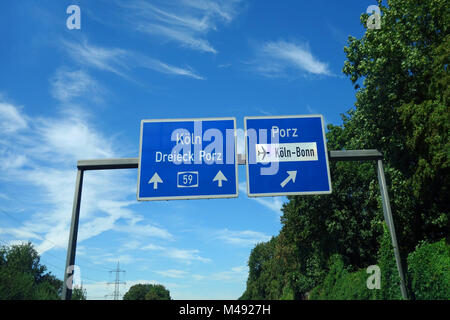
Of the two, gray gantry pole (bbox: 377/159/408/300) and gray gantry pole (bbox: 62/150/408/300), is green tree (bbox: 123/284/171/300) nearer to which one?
gray gantry pole (bbox: 62/150/408/300)

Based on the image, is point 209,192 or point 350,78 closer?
point 209,192

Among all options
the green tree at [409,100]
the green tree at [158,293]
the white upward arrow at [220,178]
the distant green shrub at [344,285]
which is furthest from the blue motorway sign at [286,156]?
the green tree at [158,293]

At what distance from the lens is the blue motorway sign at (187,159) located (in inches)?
439

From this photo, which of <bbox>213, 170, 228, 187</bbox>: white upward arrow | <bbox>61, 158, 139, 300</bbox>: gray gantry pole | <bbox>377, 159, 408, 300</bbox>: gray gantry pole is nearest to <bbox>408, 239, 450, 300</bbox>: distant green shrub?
<bbox>377, 159, 408, 300</bbox>: gray gantry pole

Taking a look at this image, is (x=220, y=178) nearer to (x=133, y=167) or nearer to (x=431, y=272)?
(x=133, y=167)

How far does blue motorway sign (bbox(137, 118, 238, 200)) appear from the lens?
11156 mm

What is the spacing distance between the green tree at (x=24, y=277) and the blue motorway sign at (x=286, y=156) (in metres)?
65.2

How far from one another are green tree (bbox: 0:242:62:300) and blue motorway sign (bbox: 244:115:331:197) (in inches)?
2566

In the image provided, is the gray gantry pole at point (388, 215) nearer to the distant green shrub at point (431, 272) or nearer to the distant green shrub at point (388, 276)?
the distant green shrub at point (388, 276)

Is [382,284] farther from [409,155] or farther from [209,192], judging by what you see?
[409,155]

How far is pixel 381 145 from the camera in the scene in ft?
73.2

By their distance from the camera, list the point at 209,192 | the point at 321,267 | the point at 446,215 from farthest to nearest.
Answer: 1. the point at 321,267
2. the point at 446,215
3. the point at 209,192
